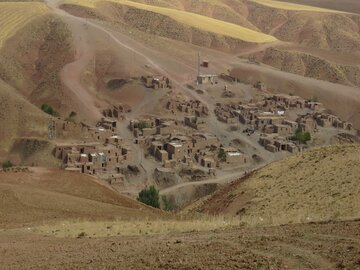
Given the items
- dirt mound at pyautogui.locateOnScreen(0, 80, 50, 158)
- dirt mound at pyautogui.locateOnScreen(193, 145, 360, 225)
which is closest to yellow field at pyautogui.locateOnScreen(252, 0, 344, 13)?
dirt mound at pyautogui.locateOnScreen(0, 80, 50, 158)

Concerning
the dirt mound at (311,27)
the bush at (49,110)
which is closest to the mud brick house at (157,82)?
the bush at (49,110)

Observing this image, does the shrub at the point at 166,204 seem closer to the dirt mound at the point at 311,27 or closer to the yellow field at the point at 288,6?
the dirt mound at the point at 311,27

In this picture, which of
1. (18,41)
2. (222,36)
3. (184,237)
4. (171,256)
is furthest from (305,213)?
(222,36)

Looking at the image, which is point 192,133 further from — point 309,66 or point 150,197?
point 309,66

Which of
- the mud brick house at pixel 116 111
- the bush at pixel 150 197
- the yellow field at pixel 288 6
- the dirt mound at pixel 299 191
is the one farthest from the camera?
the yellow field at pixel 288 6

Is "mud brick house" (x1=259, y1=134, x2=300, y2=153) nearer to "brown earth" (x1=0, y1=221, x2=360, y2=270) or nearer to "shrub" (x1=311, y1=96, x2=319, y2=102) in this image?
"shrub" (x1=311, y1=96, x2=319, y2=102)
